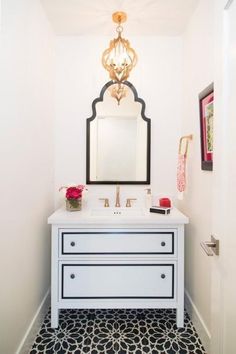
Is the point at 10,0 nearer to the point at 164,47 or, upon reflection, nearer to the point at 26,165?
the point at 26,165

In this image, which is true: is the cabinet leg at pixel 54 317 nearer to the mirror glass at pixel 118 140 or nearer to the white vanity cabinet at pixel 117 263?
the white vanity cabinet at pixel 117 263

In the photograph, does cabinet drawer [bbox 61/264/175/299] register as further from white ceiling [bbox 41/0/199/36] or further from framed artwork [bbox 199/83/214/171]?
white ceiling [bbox 41/0/199/36]

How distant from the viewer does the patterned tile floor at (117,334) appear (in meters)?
1.57

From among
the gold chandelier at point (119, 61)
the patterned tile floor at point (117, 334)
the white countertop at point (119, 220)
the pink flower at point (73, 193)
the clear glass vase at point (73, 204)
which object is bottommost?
the patterned tile floor at point (117, 334)

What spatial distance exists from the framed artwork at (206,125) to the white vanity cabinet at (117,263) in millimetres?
467

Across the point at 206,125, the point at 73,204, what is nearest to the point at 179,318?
the point at 73,204

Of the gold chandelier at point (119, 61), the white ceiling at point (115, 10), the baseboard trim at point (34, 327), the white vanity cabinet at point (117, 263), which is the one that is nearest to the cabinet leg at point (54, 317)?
the white vanity cabinet at point (117, 263)

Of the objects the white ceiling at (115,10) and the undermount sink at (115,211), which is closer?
the white ceiling at (115,10)

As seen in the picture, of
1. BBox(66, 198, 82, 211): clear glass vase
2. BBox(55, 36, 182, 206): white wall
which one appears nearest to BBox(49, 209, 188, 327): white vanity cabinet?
BBox(66, 198, 82, 211): clear glass vase

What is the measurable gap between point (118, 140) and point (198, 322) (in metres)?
1.61

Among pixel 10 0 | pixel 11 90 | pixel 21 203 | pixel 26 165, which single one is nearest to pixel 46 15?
pixel 10 0

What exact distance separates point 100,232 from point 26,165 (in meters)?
0.71

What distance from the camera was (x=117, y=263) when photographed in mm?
1753

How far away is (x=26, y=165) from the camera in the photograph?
158cm
